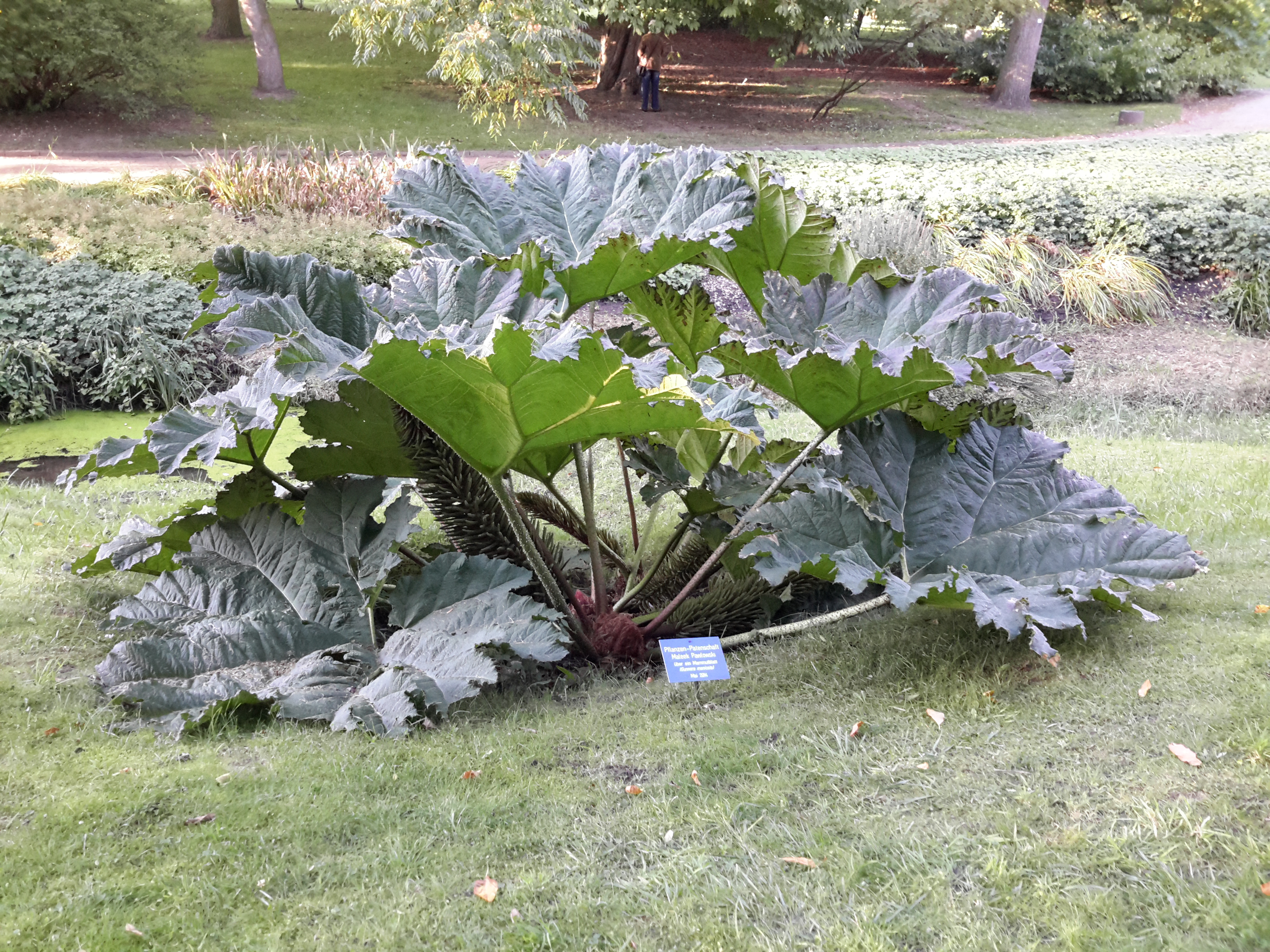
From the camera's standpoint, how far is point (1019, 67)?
23.6 metres

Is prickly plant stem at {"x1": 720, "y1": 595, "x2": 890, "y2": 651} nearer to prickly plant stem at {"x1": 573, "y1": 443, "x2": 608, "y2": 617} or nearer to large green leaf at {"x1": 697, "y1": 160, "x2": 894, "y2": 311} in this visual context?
prickly plant stem at {"x1": 573, "y1": 443, "x2": 608, "y2": 617}

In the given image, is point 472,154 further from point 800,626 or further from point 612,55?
point 800,626

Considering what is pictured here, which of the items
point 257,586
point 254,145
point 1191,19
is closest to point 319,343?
point 257,586

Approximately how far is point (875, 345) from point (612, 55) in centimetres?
2134

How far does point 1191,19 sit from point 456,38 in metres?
22.1

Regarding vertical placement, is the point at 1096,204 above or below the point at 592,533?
above

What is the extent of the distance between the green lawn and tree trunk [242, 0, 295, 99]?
32 cm

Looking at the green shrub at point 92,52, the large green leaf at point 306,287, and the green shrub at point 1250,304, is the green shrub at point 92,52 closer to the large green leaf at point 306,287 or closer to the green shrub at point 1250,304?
the large green leaf at point 306,287

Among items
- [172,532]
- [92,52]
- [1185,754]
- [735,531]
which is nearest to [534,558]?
[735,531]

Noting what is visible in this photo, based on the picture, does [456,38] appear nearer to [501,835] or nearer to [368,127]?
[368,127]

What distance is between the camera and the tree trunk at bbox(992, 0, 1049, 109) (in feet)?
76.4

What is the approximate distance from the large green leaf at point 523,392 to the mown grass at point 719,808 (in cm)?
74

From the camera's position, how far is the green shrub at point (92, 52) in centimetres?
1530

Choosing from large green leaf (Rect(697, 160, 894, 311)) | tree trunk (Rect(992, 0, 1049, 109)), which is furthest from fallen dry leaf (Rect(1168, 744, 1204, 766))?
tree trunk (Rect(992, 0, 1049, 109))
